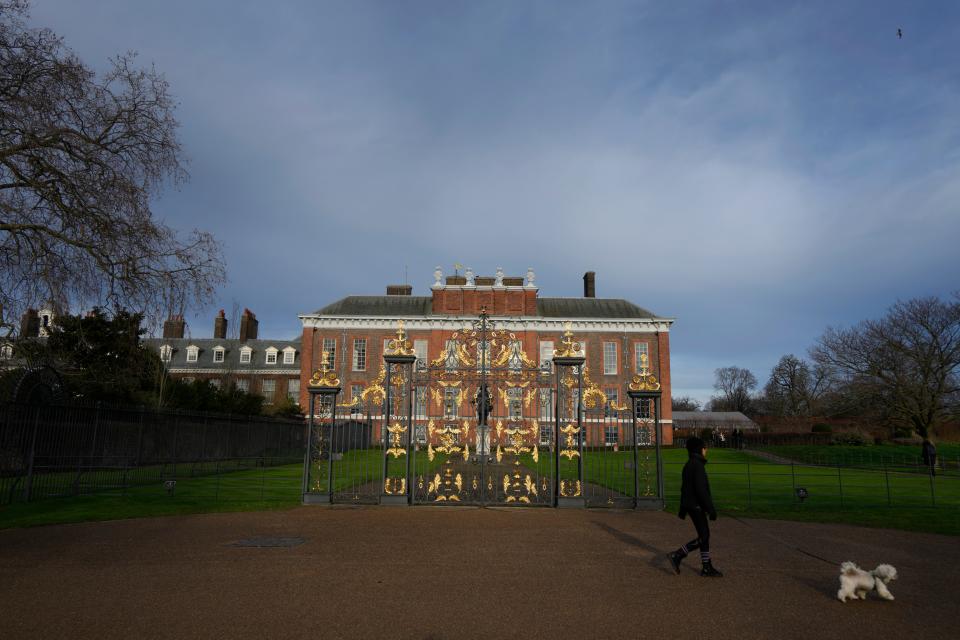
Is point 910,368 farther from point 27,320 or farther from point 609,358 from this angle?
point 27,320

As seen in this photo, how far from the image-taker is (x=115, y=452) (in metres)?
17.6

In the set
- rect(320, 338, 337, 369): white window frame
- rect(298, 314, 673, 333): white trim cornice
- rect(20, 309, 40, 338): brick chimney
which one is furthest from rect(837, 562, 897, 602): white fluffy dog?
rect(320, 338, 337, 369): white window frame

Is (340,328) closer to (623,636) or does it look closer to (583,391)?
(583,391)

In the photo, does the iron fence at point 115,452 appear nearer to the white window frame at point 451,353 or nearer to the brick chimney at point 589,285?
the white window frame at point 451,353

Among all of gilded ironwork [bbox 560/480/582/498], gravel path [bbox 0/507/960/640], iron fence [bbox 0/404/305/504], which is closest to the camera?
gravel path [bbox 0/507/960/640]

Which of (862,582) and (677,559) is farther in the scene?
A: (677,559)

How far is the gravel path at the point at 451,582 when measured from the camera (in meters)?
5.96

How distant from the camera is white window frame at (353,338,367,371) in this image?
4594 cm

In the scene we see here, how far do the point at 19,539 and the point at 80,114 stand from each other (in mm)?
7809

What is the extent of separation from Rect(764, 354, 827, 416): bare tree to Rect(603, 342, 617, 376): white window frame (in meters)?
37.7

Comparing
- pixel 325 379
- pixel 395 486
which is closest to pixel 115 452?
pixel 325 379

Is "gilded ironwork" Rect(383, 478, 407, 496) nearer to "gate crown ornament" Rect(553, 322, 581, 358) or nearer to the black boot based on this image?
"gate crown ornament" Rect(553, 322, 581, 358)

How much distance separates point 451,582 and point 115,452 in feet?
45.9

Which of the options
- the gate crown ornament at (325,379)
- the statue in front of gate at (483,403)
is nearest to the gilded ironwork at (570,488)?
the statue in front of gate at (483,403)
